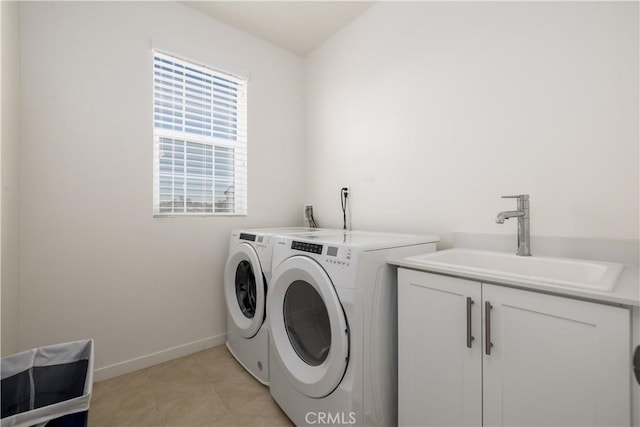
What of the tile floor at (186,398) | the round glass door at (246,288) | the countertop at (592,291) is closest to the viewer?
the countertop at (592,291)

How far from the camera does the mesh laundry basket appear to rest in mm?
1072

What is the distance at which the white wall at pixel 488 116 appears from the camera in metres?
1.14

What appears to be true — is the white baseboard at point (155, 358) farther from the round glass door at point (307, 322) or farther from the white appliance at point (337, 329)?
the round glass door at point (307, 322)

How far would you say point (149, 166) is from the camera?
1909 millimetres

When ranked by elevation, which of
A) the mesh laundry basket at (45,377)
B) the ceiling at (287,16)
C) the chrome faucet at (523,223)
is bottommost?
the mesh laundry basket at (45,377)

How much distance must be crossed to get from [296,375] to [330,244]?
2.17 ft

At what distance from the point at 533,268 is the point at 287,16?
7.80 feet

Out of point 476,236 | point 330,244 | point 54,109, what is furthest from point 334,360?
point 54,109

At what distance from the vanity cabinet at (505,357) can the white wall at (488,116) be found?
646 mm

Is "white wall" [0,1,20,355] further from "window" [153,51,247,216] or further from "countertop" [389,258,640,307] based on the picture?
"countertop" [389,258,640,307]

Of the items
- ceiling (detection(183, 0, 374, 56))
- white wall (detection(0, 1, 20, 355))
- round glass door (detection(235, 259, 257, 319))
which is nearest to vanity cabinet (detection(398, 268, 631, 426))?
round glass door (detection(235, 259, 257, 319))

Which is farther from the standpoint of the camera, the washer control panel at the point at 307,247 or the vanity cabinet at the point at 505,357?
the washer control panel at the point at 307,247

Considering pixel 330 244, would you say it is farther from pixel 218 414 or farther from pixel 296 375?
pixel 218 414

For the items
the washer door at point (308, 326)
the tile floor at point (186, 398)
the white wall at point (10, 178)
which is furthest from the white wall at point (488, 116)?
the white wall at point (10, 178)
